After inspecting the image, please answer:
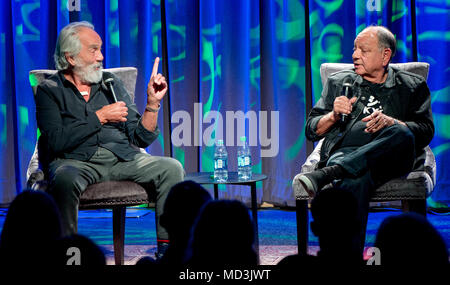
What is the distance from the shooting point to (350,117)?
85.8 inches

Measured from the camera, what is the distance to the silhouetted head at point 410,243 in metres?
0.66

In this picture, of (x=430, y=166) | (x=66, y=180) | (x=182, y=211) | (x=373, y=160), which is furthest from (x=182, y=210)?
(x=430, y=166)

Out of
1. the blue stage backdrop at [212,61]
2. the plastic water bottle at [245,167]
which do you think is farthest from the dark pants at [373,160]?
the blue stage backdrop at [212,61]

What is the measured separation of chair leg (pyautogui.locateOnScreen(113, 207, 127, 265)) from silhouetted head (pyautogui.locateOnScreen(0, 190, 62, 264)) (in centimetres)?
141

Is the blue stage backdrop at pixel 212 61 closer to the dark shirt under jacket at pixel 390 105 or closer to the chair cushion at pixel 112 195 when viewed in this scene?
the dark shirt under jacket at pixel 390 105

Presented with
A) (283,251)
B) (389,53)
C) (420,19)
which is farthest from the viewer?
(420,19)

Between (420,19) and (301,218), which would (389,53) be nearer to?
(301,218)

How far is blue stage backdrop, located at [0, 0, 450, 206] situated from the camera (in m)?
3.46

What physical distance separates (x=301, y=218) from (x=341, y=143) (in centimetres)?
40

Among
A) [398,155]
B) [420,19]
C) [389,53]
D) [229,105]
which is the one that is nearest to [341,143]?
[398,155]

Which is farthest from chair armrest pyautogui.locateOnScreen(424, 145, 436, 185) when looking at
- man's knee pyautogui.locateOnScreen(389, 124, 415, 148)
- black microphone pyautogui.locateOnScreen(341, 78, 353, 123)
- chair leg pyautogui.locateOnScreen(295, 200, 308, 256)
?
chair leg pyautogui.locateOnScreen(295, 200, 308, 256)

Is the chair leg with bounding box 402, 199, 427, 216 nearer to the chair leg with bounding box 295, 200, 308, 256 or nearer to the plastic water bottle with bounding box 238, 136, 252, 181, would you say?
the chair leg with bounding box 295, 200, 308, 256

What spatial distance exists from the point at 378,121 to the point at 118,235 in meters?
1.24

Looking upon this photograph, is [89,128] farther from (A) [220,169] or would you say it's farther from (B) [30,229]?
(B) [30,229]
